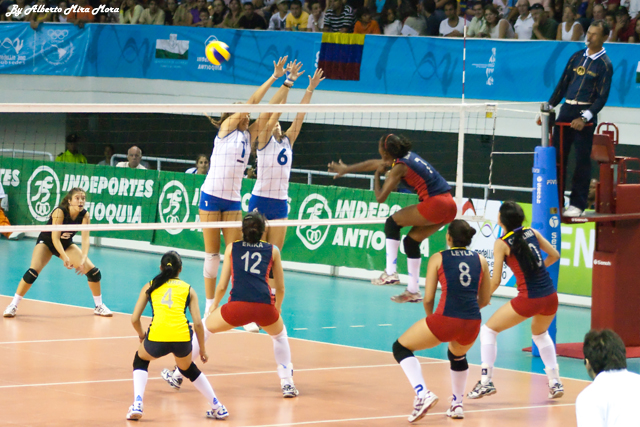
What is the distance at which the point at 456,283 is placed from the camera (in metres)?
7.19

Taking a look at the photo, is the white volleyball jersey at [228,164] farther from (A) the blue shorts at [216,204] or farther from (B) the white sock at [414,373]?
(B) the white sock at [414,373]

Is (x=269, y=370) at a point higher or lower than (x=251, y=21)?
lower

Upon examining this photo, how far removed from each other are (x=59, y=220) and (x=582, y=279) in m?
7.39

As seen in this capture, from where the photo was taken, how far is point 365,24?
18.1 m

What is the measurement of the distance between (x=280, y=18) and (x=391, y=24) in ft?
9.26

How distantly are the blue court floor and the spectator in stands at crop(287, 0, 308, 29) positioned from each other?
5.85 meters

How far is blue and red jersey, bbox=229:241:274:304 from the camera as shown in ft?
24.5

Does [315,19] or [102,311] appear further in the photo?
[315,19]

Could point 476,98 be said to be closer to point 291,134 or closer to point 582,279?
point 582,279

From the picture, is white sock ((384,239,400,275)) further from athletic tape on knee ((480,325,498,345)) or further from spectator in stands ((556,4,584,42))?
spectator in stands ((556,4,584,42))

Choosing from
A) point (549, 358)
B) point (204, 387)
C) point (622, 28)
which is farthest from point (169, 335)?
point (622, 28)

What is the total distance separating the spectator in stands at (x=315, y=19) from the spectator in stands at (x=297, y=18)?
20 centimetres

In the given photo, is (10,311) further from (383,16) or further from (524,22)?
(524,22)

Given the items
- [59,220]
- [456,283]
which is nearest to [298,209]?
[59,220]
